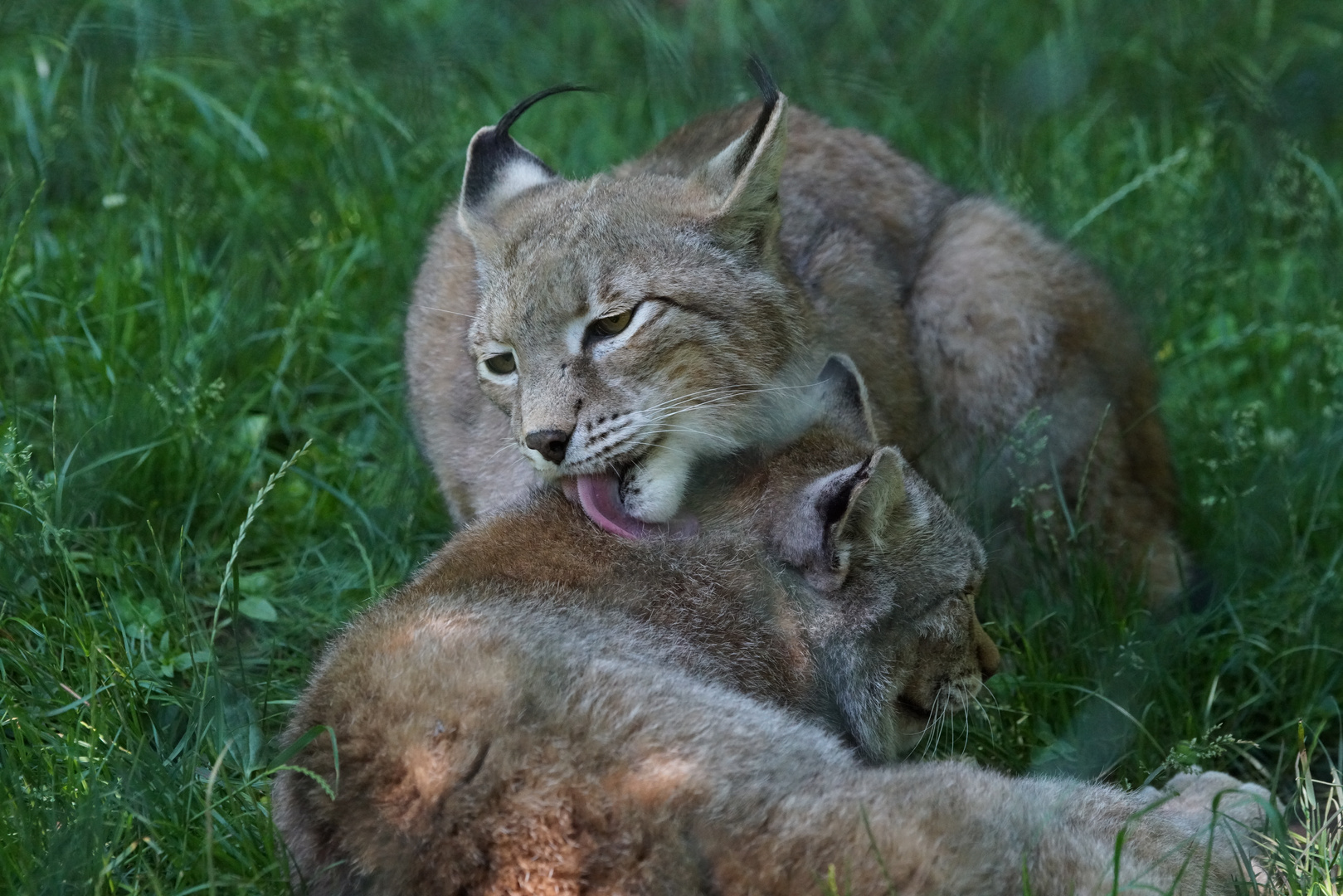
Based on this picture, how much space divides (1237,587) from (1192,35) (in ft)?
11.8

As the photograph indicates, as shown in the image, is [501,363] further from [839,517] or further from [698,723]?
[698,723]

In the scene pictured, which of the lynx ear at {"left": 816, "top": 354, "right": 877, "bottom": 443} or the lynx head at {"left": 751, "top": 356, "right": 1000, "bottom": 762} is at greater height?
the lynx ear at {"left": 816, "top": 354, "right": 877, "bottom": 443}

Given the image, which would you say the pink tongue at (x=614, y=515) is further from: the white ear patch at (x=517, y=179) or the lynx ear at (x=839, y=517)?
the white ear patch at (x=517, y=179)

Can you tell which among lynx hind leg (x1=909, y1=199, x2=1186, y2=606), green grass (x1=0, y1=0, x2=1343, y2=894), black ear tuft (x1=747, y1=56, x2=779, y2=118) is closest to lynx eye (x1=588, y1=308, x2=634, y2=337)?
black ear tuft (x1=747, y1=56, x2=779, y2=118)

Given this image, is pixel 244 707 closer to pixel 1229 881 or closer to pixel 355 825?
pixel 355 825

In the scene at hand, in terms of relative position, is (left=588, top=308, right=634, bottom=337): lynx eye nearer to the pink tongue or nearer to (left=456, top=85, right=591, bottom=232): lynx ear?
the pink tongue

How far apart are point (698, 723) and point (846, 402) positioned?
1.42m

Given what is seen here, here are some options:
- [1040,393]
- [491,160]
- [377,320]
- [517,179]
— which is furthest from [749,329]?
[377,320]

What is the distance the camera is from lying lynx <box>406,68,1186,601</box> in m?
4.29

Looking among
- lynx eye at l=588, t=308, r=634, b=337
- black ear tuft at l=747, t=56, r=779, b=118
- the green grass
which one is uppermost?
black ear tuft at l=747, t=56, r=779, b=118

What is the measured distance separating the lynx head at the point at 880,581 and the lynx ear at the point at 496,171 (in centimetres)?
151

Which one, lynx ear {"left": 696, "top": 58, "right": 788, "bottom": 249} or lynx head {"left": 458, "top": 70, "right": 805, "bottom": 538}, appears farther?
lynx ear {"left": 696, "top": 58, "right": 788, "bottom": 249}

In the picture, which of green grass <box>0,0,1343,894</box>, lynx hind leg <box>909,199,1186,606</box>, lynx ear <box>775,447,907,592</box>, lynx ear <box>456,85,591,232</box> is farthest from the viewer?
lynx hind leg <box>909,199,1186,606</box>

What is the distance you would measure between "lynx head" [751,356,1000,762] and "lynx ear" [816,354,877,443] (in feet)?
0.31
